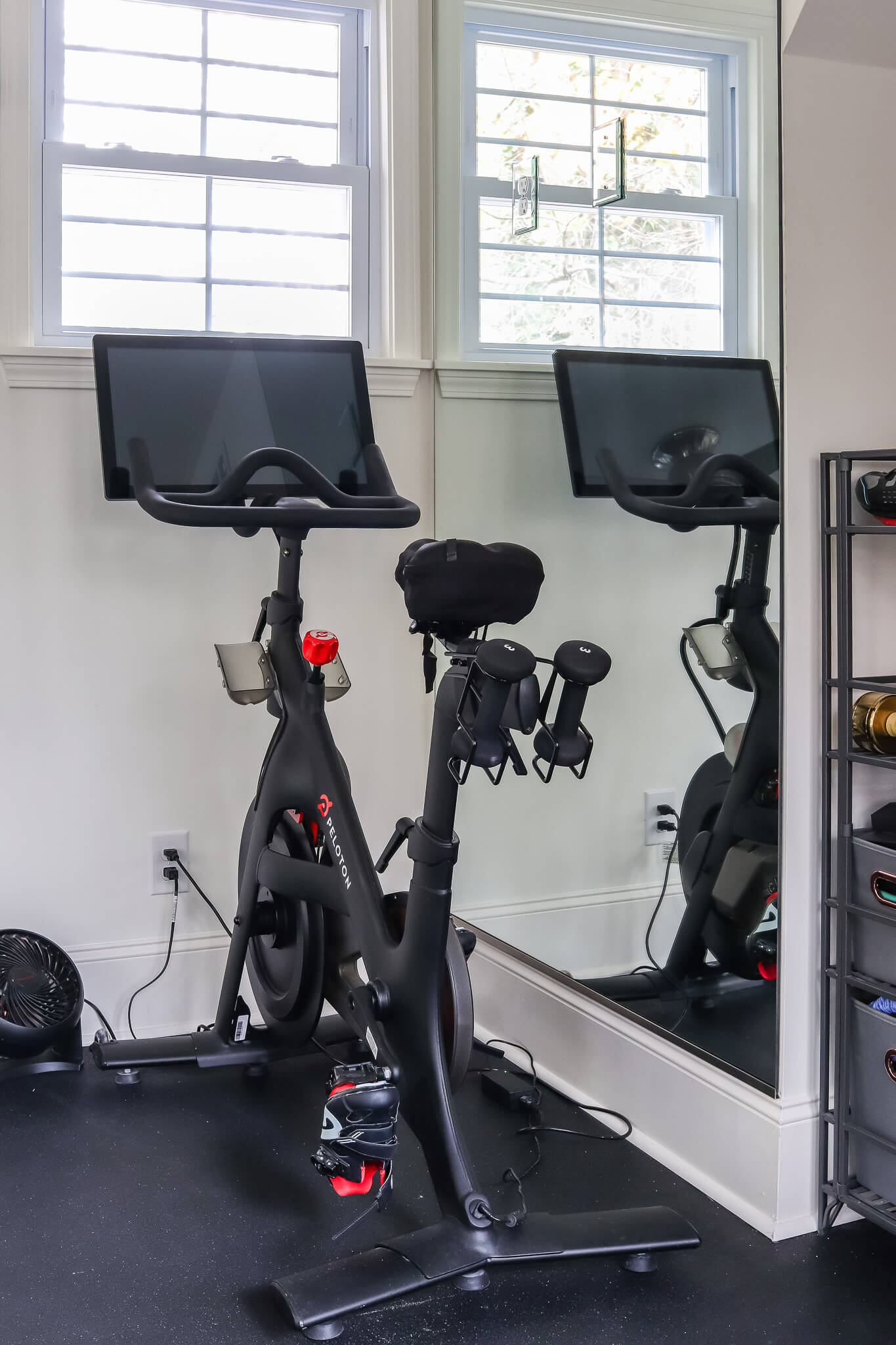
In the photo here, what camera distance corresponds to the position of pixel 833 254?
191 centimetres

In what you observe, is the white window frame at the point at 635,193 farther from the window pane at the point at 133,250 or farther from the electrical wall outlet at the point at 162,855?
the electrical wall outlet at the point at 162,855

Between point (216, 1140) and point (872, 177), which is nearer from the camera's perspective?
point (872, 177)

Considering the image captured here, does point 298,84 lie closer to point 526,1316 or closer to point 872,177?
point 872,177

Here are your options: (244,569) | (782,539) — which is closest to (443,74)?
(244,569)

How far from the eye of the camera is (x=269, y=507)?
217 centimetres

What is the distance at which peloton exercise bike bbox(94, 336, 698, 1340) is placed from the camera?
171 cm

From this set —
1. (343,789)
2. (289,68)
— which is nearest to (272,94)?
(289,68)

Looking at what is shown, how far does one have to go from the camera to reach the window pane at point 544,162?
2.43m

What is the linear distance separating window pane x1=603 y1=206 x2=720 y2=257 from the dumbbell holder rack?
475 millimetres

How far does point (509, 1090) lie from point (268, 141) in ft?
7.55

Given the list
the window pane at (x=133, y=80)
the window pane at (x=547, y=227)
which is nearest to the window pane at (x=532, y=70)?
the window pane at (x=547, y=227)

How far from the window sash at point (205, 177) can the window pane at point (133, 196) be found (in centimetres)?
2

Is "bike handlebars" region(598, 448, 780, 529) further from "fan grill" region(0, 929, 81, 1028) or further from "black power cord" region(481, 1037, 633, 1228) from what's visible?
"fan grill" region(0, 929, 81, 1028)

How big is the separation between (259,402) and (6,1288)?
67.6 inches
